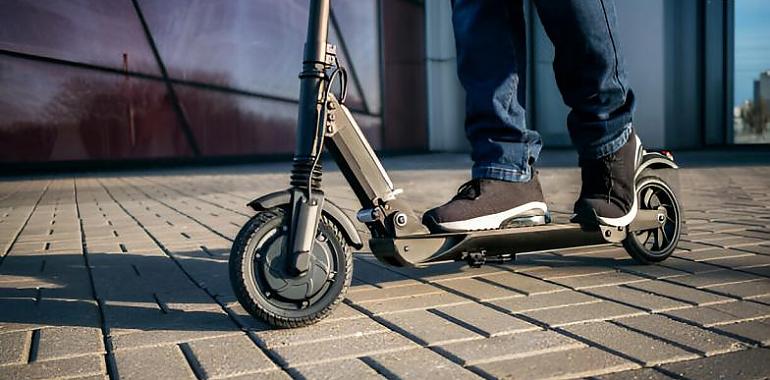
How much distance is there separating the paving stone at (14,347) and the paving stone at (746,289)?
6.18 feet

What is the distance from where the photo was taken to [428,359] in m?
1.54

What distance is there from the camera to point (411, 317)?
1902mm

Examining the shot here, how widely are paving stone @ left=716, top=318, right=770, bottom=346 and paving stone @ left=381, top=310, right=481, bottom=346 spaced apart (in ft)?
1.97

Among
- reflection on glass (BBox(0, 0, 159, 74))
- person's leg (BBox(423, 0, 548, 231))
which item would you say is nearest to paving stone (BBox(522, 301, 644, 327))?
person's leg (BBox(423, 0, 548, 231))

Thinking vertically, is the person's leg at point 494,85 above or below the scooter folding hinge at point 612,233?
above

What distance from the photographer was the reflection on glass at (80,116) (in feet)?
35.9

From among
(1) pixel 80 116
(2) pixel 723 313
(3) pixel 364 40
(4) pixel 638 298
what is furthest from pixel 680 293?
(3) pixel 364 40

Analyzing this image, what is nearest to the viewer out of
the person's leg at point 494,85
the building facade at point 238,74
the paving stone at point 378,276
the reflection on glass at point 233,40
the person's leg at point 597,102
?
the person's leg at point 597,102

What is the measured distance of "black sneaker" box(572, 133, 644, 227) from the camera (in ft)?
7.41

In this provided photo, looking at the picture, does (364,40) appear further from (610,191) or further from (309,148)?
(309,148)

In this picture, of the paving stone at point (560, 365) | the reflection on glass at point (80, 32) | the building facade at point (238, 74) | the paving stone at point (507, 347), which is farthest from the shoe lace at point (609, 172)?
the reflection on glass at point (80, 32)

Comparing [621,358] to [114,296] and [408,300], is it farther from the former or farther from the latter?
[114,296]

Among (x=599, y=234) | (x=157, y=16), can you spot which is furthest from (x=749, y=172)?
(x=157, y=16)

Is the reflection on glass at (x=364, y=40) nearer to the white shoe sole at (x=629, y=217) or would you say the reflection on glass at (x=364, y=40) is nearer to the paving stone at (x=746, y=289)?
the white shoe sole at (x=629, y=217)
